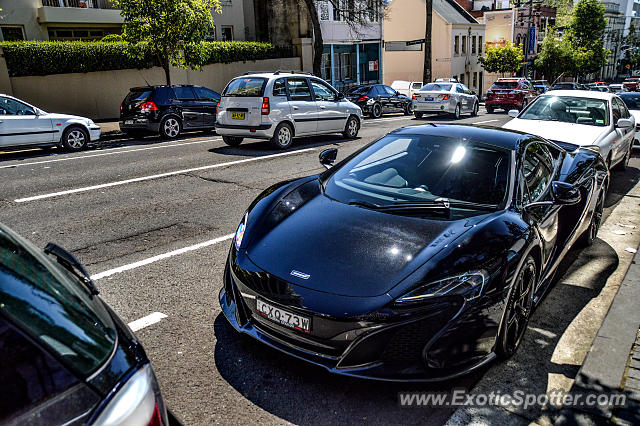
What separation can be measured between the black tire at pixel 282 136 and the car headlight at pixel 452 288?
10.1m

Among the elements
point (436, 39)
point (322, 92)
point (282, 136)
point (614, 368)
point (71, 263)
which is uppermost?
point (436, 39)

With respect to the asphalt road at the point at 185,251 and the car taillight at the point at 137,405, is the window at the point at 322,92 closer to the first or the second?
the asphalt road at the point at 185,251

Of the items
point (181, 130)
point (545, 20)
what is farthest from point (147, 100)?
point (545, 20)

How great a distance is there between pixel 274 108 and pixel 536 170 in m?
8.88

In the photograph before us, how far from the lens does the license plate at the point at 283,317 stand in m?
3.24

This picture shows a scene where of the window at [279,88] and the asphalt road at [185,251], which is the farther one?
the window at [279,88]

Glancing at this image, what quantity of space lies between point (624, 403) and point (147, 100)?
1459 cm

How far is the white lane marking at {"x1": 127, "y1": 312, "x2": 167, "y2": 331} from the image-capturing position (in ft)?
13.7

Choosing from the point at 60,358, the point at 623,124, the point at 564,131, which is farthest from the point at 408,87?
the point at 60,358

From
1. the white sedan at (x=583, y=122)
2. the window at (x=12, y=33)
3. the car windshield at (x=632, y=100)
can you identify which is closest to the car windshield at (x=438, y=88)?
the car windshield at (x=632, y=100)

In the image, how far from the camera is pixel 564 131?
31.2 feet

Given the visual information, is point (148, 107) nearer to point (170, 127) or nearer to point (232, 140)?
point (170, 127)

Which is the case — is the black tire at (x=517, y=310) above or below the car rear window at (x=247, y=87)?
below

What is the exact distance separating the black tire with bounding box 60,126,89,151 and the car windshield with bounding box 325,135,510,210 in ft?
35.7
